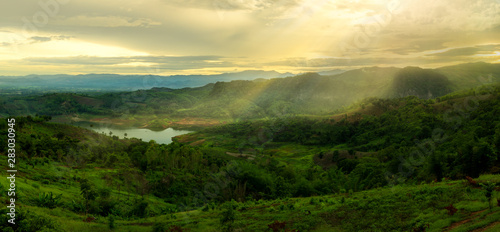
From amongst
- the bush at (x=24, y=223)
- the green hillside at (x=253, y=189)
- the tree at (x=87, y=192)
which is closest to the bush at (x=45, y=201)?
the green hillside at (x=253, y=189)

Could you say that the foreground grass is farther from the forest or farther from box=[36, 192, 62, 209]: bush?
box=[36, 192, 62, 209]: bush

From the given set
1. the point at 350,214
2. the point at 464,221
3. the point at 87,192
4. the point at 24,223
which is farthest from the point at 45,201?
the point at 464,221

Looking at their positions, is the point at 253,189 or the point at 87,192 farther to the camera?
the point at 253,189

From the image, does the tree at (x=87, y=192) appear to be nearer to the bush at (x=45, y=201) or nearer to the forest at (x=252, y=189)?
the forest at (x=252, y=189)

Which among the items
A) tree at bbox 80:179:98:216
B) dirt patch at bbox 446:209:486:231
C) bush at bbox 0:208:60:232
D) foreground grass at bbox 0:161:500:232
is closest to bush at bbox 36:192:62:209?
foreground grass at bbox 0:161:500:232

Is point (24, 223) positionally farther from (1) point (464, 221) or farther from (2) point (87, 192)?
(1) point (464, 221)

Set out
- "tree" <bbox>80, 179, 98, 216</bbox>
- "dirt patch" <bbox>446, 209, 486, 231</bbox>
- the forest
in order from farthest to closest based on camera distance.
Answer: "tree" <bbox>80, 179, 98, 216</bbox>, the forest, "dirt patch" <bbox>446, 209, 486, 231</bbox>

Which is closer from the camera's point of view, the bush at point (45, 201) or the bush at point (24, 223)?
the bush at point (24, 223)

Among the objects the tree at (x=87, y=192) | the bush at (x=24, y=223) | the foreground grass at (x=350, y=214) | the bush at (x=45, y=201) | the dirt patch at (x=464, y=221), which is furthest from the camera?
the tree at (x=87, y=192)

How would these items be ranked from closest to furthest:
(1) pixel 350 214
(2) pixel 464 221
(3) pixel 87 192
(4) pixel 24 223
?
(4) pixel 24 223, (2) pixel 464 221, (1) pixel 350 214, (3) pixel 87 192

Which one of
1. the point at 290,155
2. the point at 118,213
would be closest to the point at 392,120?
the point at 290,155

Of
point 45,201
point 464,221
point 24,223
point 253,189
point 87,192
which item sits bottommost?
point 253,189

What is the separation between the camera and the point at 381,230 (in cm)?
2052

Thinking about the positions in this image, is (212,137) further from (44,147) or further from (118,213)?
(118,213)
